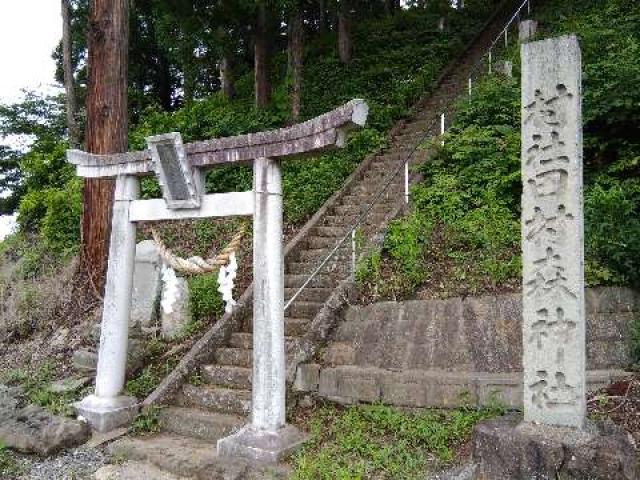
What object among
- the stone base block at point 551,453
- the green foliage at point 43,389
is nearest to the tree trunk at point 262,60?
the green foliage at point 43,389

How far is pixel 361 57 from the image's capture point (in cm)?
1945

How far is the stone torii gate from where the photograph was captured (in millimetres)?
5184

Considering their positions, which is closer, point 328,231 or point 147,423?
point 147,423

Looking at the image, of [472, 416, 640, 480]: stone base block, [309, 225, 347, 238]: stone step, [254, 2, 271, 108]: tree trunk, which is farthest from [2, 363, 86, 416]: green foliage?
[254, 2, 271, 108]: tree trunk

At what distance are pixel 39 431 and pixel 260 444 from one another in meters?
2.54

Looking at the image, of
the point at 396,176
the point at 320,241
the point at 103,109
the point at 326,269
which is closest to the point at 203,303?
the point at 326,269

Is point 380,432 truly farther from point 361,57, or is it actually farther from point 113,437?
point 361,57

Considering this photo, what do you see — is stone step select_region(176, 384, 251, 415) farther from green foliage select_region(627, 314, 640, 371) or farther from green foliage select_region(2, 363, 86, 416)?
green foliage select_region(627, 314, 640, 371)

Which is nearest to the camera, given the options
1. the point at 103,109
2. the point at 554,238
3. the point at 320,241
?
the point at 554,238

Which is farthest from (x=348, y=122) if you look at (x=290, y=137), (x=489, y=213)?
(x=489, y=213)

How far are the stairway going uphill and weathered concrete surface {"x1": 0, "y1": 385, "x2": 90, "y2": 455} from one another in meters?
0.55

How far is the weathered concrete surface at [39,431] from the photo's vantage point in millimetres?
5754

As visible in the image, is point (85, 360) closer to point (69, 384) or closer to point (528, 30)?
point (69, 384)

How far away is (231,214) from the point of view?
5746 millimetres
